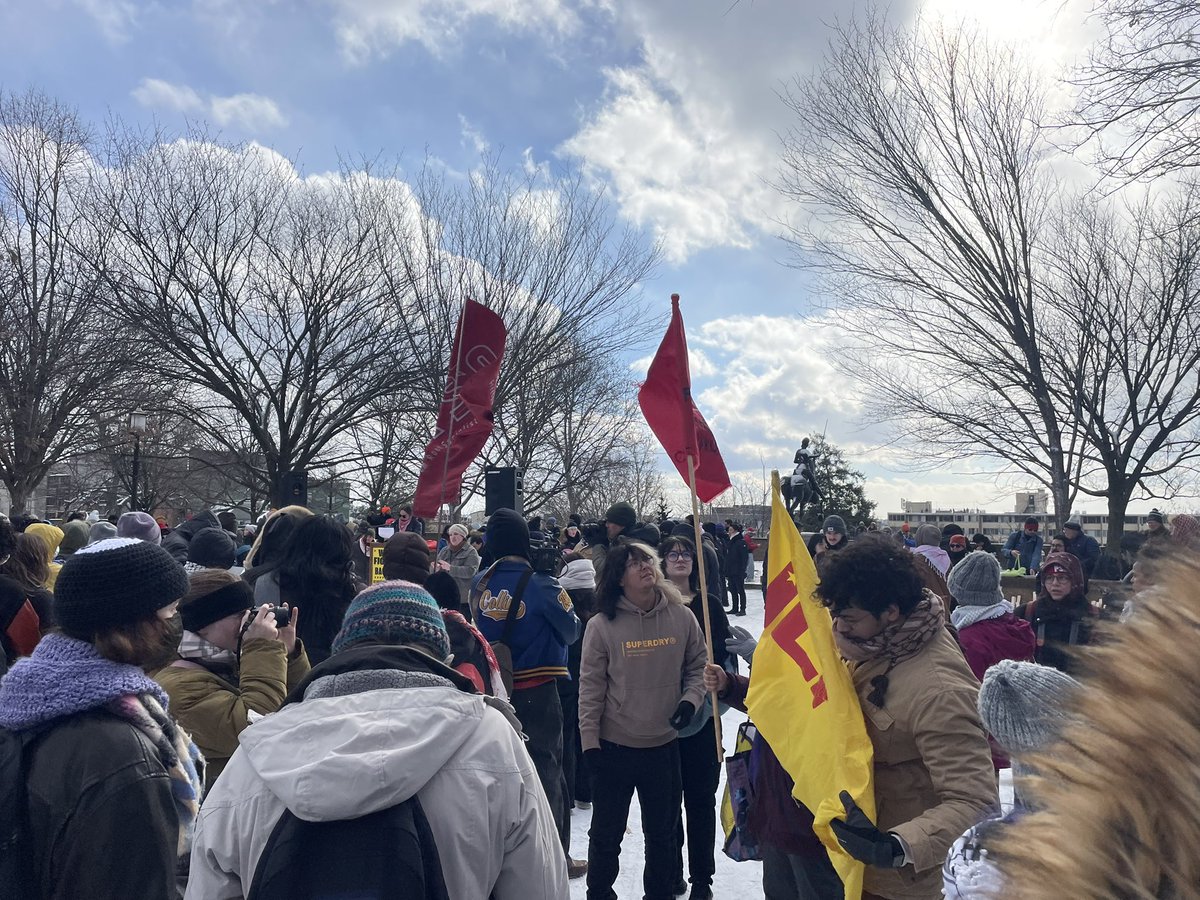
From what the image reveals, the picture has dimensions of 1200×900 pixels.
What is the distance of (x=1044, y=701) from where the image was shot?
7.45 ft

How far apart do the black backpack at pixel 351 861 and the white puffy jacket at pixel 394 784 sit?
1.7 inches

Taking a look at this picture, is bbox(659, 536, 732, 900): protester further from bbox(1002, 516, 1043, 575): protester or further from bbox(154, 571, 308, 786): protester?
bbox(1002, 516, 1043, 575): protester

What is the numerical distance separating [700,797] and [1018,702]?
305 centimetres

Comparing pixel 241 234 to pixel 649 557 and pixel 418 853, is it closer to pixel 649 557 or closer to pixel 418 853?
pixel 649 557

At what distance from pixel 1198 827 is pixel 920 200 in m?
17.5

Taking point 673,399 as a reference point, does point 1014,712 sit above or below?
below

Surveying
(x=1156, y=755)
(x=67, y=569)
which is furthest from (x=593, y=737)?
(x=1156, y=755)

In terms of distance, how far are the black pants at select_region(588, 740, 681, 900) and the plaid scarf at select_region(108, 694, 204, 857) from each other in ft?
8.35

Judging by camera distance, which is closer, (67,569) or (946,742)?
(67,569)

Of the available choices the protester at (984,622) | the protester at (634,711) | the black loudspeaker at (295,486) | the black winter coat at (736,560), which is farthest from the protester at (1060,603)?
the black loudspeaker at (295,486)

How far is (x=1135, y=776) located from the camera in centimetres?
78

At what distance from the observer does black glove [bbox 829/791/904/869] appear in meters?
2.54

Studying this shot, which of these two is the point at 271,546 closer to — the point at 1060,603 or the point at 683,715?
the point at 683,715

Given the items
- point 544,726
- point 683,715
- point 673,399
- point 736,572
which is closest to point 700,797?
point 683,715
